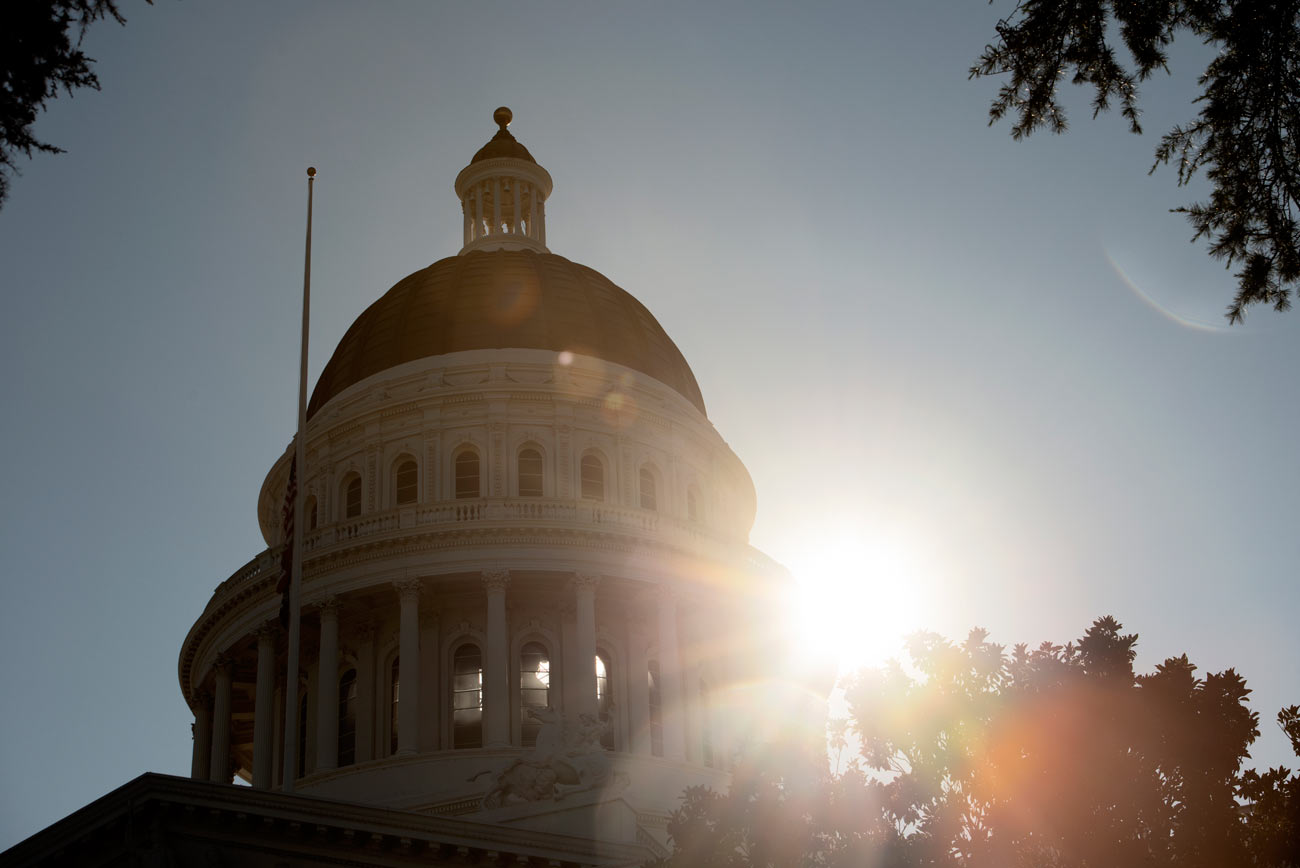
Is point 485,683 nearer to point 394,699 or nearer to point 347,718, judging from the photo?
point 394,699

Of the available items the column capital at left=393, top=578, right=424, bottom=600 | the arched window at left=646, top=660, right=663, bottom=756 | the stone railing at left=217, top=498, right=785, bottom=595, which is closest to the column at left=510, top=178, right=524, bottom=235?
the stone railing at left=217, top=498, right=785, bottom=595

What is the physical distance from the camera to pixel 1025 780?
78.2 ft

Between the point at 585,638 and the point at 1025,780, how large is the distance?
25.4 metres

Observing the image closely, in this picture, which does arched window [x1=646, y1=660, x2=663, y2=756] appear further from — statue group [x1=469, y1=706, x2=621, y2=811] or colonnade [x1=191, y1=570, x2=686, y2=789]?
statue group [x1=469, y1=706, x2=621, y2=811]

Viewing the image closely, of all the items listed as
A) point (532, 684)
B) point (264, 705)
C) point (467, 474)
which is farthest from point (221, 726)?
point (467, 474)

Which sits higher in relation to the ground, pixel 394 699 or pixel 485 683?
pixel 394 699

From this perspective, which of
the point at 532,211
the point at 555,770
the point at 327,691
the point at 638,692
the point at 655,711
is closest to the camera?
the point at 555,770

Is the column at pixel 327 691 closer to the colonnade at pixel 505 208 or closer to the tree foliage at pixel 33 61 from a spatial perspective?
the colonnade at pixel 505 208

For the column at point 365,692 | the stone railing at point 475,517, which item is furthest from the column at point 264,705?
the stone railing at point 475,517

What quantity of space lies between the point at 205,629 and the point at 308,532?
17.1 ft

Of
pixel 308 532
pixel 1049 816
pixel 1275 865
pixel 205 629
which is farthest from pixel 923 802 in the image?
pixel 205 629

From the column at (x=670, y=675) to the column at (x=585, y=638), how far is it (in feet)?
7.74

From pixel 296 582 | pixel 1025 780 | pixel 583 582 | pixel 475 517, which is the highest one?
pixel 475 517

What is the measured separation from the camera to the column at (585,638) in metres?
47.6
